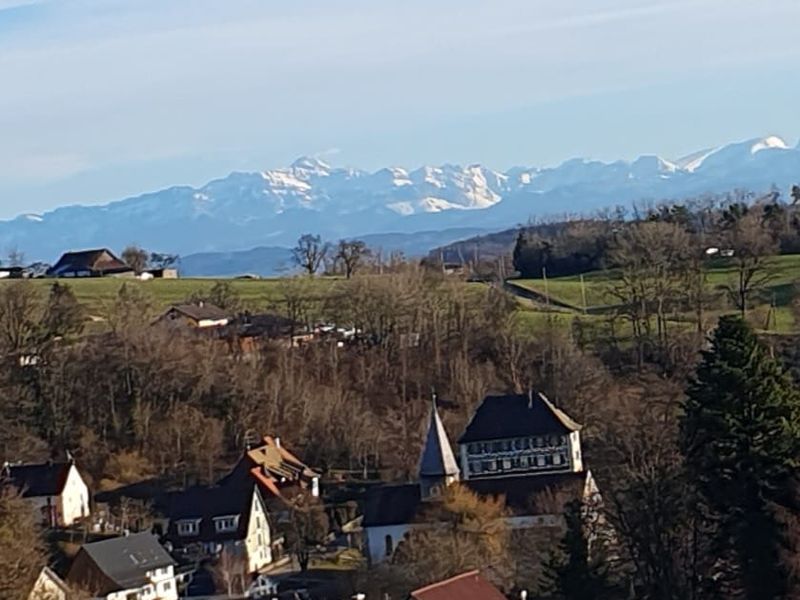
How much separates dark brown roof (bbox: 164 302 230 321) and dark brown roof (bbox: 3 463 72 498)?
1525 centimetres

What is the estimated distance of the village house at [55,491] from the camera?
46.2m

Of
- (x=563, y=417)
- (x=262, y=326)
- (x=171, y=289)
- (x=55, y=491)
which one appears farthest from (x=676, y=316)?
(x=171, y=289)

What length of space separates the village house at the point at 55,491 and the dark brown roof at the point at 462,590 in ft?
66.4

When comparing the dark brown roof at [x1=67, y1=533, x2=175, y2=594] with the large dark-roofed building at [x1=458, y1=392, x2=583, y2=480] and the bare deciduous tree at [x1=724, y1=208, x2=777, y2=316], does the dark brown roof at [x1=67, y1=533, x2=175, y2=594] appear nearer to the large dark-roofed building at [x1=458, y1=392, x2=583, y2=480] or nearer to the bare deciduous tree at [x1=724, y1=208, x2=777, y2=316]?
the large dark-roofed building at [x1=458, y1=392, x2=583, y2=480]

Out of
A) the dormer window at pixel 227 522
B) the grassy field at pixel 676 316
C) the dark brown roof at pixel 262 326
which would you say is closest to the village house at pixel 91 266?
the grassy field at pixel 676 316

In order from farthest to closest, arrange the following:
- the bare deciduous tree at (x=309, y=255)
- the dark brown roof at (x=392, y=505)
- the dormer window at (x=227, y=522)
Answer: the bare deciduous tree at (x=309, y=255)
the dormer window at (x=227, y=522)
the dark brown roof at (x=392, y=505)

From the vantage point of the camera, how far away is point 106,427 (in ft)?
171

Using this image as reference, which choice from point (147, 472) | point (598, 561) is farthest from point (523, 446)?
point (598, 561)

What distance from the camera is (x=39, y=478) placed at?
154 feet

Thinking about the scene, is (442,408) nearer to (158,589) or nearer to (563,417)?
(563,417)

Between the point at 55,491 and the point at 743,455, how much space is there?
78.3ft

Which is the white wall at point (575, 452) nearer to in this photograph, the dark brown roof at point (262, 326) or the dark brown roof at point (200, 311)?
the dark brown roof at point (262, 326)

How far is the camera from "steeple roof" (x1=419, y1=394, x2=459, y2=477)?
43.4 m

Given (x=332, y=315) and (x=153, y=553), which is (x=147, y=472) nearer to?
(x=153, y=553)
